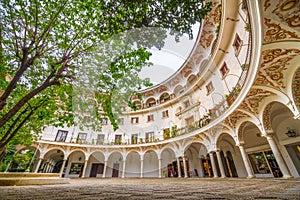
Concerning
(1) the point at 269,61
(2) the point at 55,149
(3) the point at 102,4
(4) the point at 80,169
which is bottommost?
(4) the point at 80,169

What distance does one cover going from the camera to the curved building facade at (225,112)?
4.28m

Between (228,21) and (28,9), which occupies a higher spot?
(228,21)

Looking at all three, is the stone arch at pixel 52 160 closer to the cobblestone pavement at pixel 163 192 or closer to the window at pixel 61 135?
the window at pixel 61 135

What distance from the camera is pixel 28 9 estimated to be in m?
4.08

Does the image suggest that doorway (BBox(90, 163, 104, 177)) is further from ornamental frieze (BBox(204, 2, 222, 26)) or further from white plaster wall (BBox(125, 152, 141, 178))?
ornamental frieze (BBox(204, 2, 222, 26))

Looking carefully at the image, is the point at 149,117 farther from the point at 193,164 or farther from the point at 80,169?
the point at 80,169

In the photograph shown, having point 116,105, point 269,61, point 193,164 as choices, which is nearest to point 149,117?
point 193,164

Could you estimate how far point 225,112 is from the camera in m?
7.82

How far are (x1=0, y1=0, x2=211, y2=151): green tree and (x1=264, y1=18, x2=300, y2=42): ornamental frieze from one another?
1.79m

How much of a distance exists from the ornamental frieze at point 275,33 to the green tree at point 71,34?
1792mm

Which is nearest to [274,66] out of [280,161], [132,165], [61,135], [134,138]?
[280,161]

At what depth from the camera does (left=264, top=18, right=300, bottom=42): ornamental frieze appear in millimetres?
3558

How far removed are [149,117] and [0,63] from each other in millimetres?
15122

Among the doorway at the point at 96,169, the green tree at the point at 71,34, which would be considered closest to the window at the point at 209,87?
the green tree at the point at 71,34
